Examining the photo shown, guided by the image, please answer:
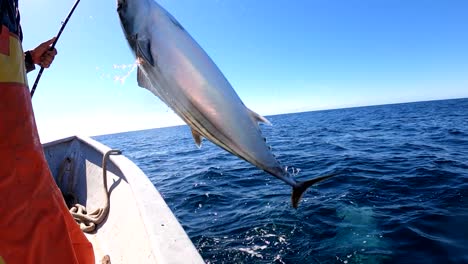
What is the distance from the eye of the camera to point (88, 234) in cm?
413

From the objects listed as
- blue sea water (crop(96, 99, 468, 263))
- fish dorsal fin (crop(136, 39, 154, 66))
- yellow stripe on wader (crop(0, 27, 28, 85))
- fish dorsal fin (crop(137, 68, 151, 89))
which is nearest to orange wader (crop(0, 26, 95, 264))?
yellow stripe on wader (crop(0, 27, 28, 85))

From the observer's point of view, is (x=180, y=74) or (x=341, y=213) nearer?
(x=180, y=74)

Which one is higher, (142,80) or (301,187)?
(142,80)

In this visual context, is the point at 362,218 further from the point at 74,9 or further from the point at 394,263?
the point at 74,9

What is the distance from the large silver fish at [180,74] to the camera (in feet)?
3.91

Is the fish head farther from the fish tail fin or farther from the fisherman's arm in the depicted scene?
the fisherman's arm

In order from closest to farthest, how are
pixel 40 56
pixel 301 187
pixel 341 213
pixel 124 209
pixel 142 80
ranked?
pixel 142 80
pixel 301 187
pixel 40 56
pixel 124 209
pixel 341 213

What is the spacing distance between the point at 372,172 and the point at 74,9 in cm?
847

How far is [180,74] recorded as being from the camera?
3.90 feet

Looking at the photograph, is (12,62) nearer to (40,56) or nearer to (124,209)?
(40,56)

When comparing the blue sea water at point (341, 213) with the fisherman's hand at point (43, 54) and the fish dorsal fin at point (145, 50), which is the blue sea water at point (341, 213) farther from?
the fisherman's hand at point (43, 54)

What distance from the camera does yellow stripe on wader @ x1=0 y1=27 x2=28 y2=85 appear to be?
1776mm

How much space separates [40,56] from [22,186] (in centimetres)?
137

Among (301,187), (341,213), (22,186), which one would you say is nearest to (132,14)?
(301,187)
